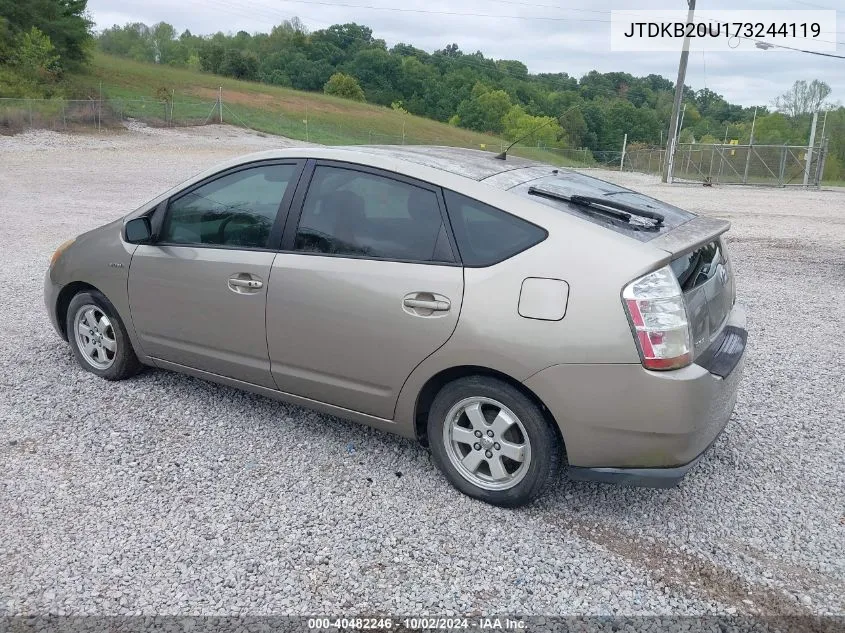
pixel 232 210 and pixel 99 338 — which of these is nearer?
pixel 232 210

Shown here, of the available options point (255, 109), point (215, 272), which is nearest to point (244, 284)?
point (215, 272)

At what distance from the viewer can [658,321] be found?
9.93 ft

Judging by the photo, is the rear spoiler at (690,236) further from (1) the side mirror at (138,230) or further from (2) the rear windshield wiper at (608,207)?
(1) the side mirror at (138,230)

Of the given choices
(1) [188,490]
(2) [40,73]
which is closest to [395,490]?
(1) [188,490]

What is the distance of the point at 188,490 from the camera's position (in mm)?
3611

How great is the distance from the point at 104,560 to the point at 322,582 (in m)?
0.94

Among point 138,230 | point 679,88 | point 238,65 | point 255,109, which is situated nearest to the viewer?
point 138,230

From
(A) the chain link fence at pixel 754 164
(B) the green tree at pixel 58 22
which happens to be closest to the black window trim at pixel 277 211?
(A) the chain link fence at pixel 754 164

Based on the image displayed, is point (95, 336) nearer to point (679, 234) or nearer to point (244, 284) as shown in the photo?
point (244, 284)

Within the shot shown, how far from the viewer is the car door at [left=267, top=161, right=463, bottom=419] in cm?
346

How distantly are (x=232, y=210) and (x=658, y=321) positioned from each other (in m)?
2.50

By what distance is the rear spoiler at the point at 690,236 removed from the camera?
10.7 ft

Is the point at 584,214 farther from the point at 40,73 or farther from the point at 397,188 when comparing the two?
the point at 40,73

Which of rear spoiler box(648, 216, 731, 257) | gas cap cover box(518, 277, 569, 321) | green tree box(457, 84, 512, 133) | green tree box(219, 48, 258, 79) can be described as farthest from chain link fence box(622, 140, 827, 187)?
green tree box(219, 48, 258, 79)
